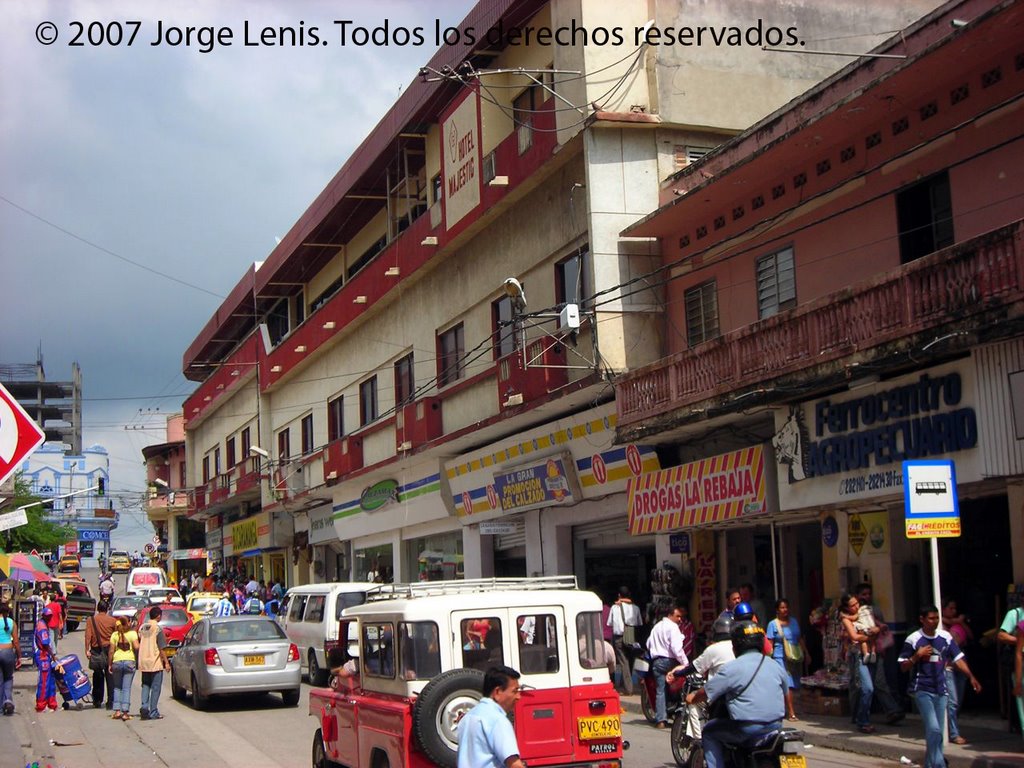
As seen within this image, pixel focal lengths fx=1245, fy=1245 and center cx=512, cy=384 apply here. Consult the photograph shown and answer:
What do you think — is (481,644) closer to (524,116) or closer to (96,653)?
(96,653)

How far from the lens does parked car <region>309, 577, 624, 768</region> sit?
30.9ft

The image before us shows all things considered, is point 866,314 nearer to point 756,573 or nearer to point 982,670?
point 982,670

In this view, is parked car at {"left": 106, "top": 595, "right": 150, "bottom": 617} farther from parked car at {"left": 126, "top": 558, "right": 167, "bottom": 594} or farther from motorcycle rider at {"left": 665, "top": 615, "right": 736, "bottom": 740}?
motorcycle rider at {"left": 665, "top": 615, "right": 736, "bottom": 740}

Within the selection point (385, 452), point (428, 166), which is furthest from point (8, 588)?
point (428, 166)

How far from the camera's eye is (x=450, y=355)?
101ft

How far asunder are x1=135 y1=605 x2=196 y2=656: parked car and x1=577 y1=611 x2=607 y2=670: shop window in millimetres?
21399

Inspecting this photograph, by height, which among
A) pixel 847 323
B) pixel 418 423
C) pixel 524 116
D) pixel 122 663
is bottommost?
pixel 122 663

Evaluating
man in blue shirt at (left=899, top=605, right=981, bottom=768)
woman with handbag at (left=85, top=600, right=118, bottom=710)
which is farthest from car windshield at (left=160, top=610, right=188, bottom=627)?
man in blue shirt at (left=899, top=605, right=981, bottom=768)

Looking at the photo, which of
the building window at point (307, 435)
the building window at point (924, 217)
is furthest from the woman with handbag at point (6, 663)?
the building window at point (307, 435)

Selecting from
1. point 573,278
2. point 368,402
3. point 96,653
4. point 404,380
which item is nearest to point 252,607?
point 368,402

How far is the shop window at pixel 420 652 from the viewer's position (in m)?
10.0

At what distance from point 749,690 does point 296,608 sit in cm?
1838

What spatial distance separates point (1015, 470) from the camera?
43.8 feet

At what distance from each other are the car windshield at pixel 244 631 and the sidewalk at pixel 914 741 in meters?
8.99
